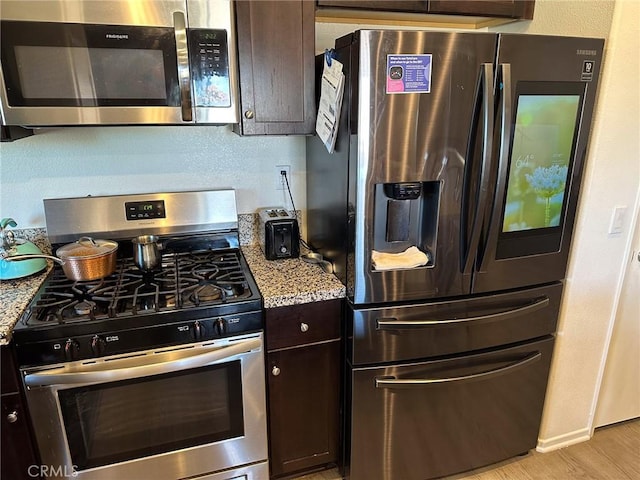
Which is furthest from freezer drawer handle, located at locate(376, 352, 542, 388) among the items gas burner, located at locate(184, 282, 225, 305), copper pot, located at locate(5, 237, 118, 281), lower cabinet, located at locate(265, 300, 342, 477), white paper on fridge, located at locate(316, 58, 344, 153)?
copper pot, located at locate(5, 237, 118, 281)

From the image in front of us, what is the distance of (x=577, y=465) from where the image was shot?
203 cm

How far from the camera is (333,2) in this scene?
1.66 m

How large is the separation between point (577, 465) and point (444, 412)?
78 cm

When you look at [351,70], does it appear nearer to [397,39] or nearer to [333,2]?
A: [397,39]

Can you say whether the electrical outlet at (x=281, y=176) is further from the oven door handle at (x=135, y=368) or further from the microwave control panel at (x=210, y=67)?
the oven door handle at (x=135, y=368)

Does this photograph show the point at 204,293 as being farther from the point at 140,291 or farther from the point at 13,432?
the point at 13,432

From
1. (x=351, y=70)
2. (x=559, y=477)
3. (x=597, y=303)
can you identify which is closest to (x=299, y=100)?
(x=351, y=70)

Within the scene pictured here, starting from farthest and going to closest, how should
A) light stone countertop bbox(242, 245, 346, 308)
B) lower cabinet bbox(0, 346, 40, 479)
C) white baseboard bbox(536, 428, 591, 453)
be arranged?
white baseboard bbox(536, 428, 591, 453)
light stone countertop bbox(242, 245, 346, 308)
lower cabinet bbox(0, 346, 40, 479)

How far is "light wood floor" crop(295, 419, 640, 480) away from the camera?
196cm

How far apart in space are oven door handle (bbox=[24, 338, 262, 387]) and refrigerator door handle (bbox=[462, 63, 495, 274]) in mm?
825

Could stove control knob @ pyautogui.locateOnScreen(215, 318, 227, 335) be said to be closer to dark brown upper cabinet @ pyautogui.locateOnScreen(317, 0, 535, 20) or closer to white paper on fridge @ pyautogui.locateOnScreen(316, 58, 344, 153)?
white paper on fridge @ pyautogui.locateOnScreen(316, 58, 344, 153)

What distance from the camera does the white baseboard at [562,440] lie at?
2096 mm

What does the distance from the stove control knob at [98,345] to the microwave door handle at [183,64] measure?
0.78 meters

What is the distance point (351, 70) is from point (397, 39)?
0.16 meters
